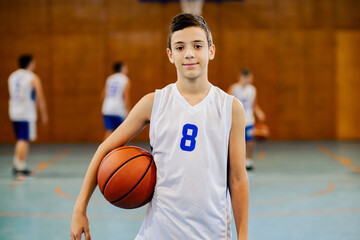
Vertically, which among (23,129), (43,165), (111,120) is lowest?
(43,165)

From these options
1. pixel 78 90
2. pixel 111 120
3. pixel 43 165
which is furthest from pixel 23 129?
pixel 78 90

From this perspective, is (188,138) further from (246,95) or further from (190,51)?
(246,95)

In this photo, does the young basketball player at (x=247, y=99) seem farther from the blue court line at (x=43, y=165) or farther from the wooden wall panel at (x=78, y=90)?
the wooden wall panel at (x=78, y=90)

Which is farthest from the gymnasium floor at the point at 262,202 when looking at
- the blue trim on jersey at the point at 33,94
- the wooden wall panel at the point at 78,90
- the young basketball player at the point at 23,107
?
the wooden wall panel at the point at 78,90

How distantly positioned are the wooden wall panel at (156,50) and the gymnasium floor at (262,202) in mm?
3490

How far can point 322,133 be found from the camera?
12.8 metres

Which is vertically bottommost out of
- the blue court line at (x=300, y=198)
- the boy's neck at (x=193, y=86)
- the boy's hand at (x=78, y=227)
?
the blue court line at (x=300, y=198)

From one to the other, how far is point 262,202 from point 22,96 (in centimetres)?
409

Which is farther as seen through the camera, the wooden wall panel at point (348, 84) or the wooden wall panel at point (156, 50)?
the wooden wall panel at point (348, 84)

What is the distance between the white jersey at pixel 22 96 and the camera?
23.0ft

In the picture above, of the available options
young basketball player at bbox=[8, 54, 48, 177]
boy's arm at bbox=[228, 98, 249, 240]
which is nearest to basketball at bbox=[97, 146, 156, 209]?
boy's arm at bbox=[228, 98, 249, 240]

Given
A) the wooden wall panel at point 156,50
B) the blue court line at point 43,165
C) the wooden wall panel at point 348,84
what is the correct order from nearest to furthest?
1. the blue court line at point 43,165
2. the wooden wall panel at point 156,50
3. the wooden wall panel at point 348,84

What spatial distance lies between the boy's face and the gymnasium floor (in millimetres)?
2385

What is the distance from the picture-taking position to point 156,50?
12.4 metres
